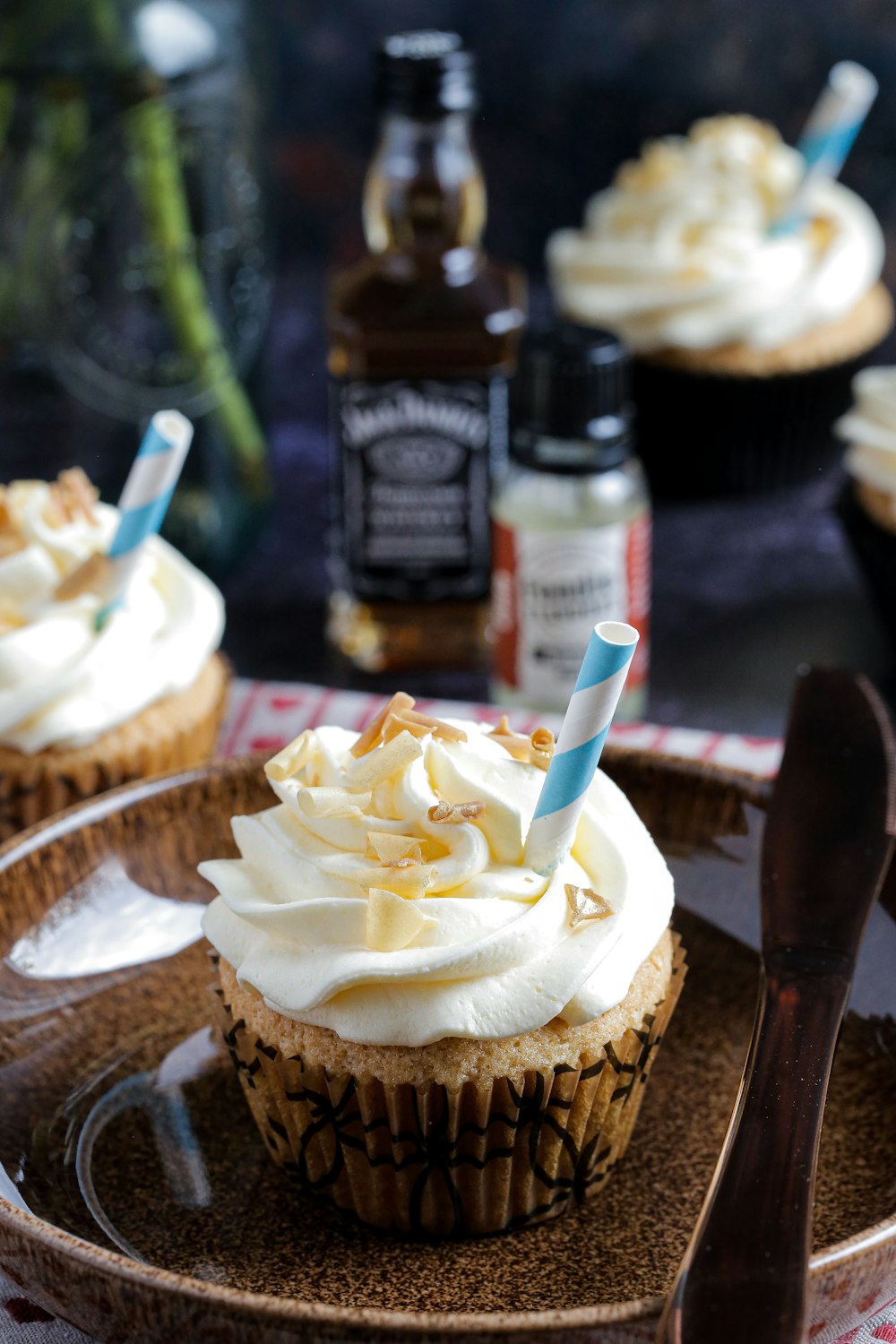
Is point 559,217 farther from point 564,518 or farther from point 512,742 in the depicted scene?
point 512,742

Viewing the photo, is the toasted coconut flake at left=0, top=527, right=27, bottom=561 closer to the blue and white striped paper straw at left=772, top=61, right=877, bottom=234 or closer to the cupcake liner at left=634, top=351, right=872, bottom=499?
the cupcake liner at left=634, top=351, right=872, bottom=499

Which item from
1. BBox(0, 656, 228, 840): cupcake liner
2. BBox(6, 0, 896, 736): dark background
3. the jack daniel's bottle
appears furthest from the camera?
BBox(6, 0, 896, 736): dark background

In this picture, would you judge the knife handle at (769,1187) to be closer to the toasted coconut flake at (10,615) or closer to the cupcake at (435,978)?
the cupcake at (435,978)

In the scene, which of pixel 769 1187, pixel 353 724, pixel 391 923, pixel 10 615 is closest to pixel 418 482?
pixel 353 724

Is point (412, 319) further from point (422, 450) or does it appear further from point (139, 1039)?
point (139, 1039)

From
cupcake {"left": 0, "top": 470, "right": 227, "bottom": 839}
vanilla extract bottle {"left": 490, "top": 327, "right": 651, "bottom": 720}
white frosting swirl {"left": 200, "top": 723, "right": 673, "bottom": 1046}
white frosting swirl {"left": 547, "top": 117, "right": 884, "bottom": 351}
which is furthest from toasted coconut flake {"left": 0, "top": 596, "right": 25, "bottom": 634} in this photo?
white frosting swirl {"left": 547, "top": 117, "right": 884, "bottom": 351}

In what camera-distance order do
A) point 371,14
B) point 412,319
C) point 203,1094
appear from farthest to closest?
point 371,14
point 412,319
point 203,1094

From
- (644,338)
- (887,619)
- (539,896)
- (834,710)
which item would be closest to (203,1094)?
(539,896)
